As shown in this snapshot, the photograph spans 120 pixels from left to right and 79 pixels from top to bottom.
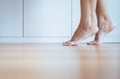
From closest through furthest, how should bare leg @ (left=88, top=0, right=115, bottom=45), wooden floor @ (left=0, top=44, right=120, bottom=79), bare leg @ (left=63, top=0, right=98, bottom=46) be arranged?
1. wooden floor @ (left=0, top=44, right=120, bottom=79)
2. bare leg @ (left=63, top=0, right=98, bottom=46)
3. bare leg @ (left=88, top=0, right=115, bottom=45)

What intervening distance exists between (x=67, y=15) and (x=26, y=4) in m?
0.41

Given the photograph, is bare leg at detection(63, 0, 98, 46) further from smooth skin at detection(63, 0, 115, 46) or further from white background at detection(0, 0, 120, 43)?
white background at detection(0, 0, 120, 43)

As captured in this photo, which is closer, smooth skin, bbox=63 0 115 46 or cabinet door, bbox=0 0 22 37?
smooth skin, bbox=63 0 115 46

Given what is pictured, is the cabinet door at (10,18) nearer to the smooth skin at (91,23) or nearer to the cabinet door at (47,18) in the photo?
the cabinet door at (47,18)

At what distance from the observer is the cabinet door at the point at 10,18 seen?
2641mm

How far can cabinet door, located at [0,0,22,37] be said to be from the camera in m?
2.64

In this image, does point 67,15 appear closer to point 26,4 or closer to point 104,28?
point 26,4

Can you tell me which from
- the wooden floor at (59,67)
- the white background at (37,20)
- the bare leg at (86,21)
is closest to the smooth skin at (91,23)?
the bare leg at (86,21)

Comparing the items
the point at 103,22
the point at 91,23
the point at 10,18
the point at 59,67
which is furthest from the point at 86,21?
the point at 59,67

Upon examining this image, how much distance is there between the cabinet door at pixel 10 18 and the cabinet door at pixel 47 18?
0.22 feet

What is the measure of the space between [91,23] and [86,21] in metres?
0.04

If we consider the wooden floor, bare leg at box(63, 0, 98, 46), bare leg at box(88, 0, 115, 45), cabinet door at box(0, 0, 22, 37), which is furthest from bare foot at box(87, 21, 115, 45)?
the wooden floor

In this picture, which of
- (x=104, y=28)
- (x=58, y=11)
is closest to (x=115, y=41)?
(x=58, y=11)

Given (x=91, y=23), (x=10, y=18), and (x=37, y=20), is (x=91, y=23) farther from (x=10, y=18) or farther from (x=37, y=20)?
(x=10, y=18)
